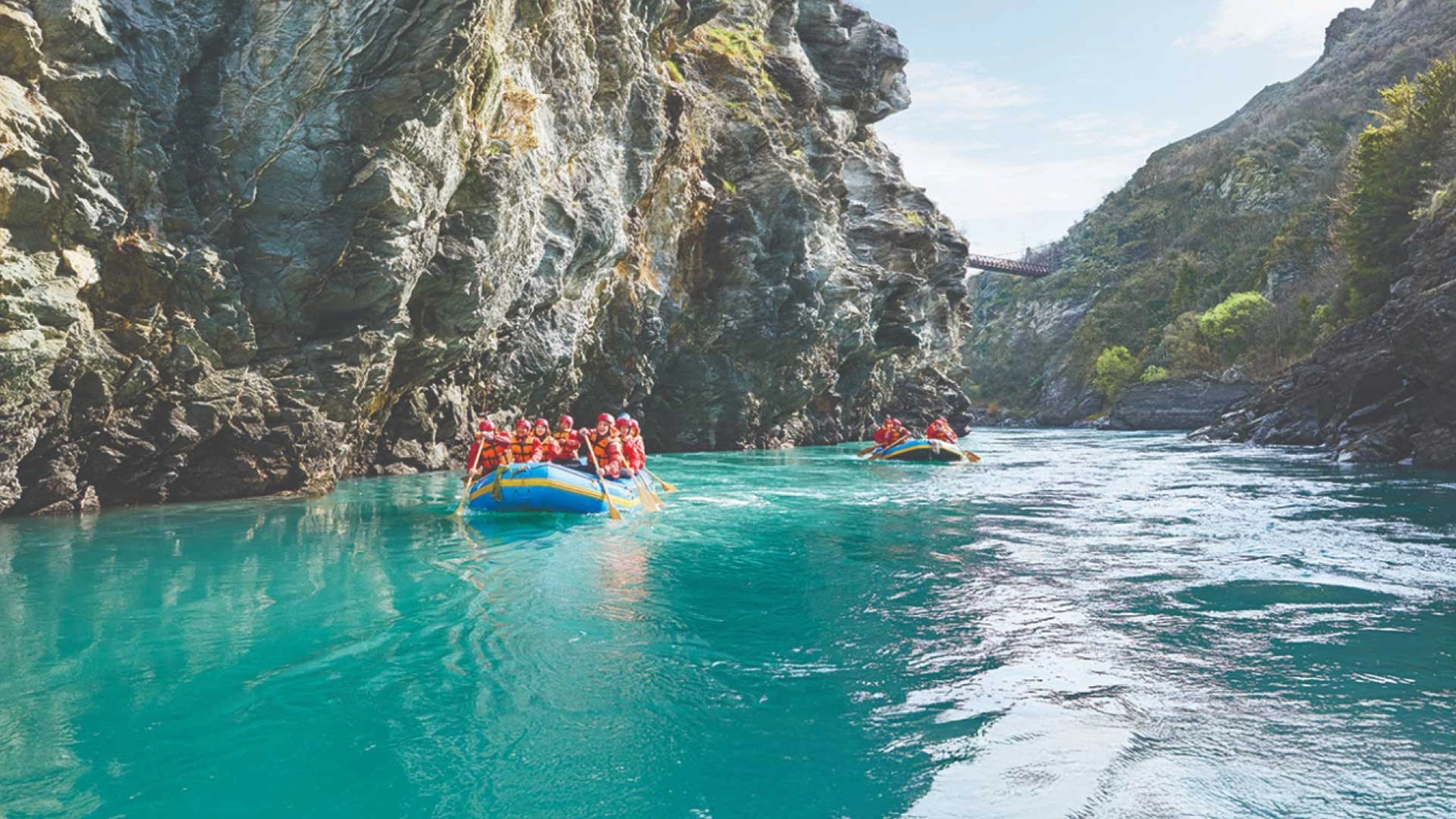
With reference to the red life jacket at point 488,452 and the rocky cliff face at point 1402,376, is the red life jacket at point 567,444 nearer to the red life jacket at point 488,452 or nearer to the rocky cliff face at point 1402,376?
the red life jacket at point 488,452

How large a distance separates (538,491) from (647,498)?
2.50 metres

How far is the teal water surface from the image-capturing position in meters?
4.35

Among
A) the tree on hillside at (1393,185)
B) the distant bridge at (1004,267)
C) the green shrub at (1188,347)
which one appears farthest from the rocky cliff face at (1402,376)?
the distant bridge at (1004,267)

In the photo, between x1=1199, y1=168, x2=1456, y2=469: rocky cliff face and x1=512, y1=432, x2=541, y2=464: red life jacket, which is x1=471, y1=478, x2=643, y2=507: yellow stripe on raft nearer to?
x1=512, y1=432, x2=541, y2=464: red life jacket

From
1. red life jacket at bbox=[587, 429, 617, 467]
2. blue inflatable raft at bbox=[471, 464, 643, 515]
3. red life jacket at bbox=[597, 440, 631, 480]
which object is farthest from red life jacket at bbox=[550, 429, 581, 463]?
blue inflatable raft at bbox=[471, 464, 643, 515]

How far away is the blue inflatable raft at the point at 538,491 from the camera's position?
48.9 feet

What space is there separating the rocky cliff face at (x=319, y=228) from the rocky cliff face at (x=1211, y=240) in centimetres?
5064

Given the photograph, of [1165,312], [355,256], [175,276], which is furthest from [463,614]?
[1165,312]

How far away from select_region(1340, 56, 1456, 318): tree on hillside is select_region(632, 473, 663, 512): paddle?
29.9m

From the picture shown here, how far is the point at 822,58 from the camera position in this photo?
4816 centimetres

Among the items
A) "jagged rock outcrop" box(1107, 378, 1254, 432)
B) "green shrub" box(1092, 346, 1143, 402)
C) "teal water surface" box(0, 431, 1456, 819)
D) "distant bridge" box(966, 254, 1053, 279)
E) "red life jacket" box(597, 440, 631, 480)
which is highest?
"distant bridge" box(966, 254, 1053, 279)

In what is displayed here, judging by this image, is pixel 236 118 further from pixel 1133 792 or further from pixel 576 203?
pixel 1133 792

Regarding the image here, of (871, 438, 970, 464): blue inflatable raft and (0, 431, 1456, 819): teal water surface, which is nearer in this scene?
(0, 431, 1456, 819): teal water surface

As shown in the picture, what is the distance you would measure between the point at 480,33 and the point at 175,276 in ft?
23.4
